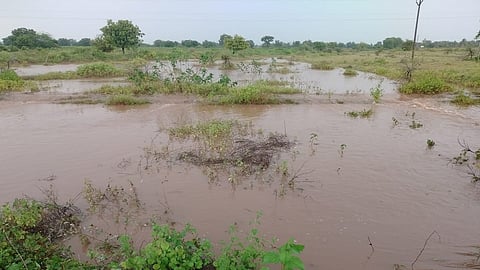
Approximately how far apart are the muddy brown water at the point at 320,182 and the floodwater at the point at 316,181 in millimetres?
19

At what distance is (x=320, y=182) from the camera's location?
6059mm

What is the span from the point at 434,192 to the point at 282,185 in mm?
2490

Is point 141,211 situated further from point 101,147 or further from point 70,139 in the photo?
point 70,139

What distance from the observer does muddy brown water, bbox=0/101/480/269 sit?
4.39 metres

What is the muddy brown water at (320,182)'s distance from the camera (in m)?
4.39

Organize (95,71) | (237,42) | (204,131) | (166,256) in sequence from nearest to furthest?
(166,256) → (204,131) → (95,71) → (237,42)

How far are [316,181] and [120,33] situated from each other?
3456 cm

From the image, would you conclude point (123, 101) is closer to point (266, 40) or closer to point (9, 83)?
point (9, 83)

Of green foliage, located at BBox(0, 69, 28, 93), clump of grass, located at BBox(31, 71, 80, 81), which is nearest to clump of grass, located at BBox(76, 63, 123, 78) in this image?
clump of grass, located at BBox(31, 71, 80, 81)

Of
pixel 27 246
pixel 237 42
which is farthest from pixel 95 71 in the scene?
pixel 27 246

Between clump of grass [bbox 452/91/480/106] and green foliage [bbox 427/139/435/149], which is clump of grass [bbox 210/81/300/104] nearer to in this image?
green foliage [bbox 427/139/435/149]

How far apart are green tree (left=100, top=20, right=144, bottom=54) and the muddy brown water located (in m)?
27.3

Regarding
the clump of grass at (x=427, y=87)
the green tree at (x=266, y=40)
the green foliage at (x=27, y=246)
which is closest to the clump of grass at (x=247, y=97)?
the clump of grass at (x=427, y=87)

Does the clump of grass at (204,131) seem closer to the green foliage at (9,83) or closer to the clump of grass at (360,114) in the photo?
the clump of grass at (360,114)
